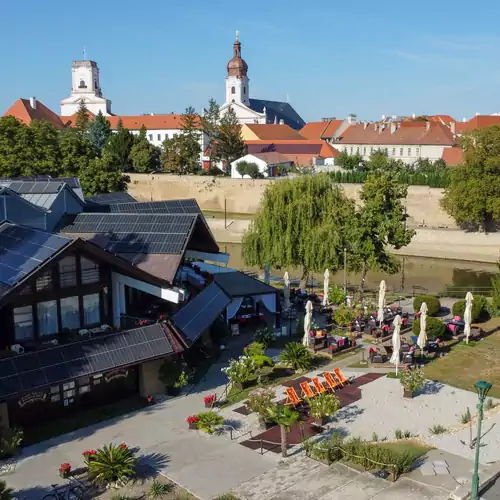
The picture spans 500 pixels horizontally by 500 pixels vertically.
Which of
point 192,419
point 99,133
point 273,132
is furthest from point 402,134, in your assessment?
point 192,419

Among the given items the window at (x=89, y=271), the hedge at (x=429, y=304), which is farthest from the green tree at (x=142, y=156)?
the window at (x=89, y=271)

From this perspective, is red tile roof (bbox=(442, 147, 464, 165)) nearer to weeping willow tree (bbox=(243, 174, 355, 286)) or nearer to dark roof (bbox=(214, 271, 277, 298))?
weeping willow tree (bbox=(243, 174, 355, 286))

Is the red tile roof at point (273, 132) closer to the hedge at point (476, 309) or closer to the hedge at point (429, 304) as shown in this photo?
the hedge at point (429, 304)

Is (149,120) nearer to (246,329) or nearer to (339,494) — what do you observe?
(246,329)

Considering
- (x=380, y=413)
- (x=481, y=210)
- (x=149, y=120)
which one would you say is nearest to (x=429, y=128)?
(x=481, y=210)

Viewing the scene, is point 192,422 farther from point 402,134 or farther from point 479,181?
point 402,134

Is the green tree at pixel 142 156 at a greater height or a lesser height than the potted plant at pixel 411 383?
greater
